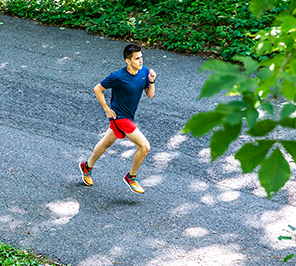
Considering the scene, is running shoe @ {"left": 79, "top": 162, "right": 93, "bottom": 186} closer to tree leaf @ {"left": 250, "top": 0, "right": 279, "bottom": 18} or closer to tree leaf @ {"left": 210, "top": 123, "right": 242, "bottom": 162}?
tree leaf @ {"left": 250, "top": 0, "right": 279, "bottom": 18}

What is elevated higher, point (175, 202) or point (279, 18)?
point (279, 18)

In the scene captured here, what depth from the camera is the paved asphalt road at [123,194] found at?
429cm

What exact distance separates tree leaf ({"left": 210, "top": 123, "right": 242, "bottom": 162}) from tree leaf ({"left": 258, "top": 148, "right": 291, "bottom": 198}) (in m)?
0.15

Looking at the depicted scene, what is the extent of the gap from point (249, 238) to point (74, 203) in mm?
2177

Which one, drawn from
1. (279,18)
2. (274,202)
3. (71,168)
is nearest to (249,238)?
(274,202)

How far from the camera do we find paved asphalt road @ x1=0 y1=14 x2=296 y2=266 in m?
4.29

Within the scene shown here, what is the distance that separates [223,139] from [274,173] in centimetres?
21

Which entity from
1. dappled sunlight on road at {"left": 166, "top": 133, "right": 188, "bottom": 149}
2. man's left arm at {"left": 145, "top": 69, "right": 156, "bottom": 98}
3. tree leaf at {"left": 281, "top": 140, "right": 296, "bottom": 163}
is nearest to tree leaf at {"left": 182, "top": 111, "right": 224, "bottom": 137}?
tree leaf at {"left": 281, "top": 140, "right": 296, "bottom": 163}

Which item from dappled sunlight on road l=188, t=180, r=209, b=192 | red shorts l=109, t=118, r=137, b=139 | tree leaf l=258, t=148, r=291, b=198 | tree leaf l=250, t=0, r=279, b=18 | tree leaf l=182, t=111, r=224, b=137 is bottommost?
dappled sunlight on road l=188, t=180, r=209, b=192

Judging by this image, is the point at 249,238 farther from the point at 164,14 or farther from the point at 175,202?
the point at 164,14

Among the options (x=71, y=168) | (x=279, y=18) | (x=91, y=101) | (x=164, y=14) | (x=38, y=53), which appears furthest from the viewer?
(x=164, y=14)

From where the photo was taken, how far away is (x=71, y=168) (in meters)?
5.58

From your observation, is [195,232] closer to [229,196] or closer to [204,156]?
[229,196]

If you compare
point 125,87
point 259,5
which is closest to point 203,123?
point 259,5
